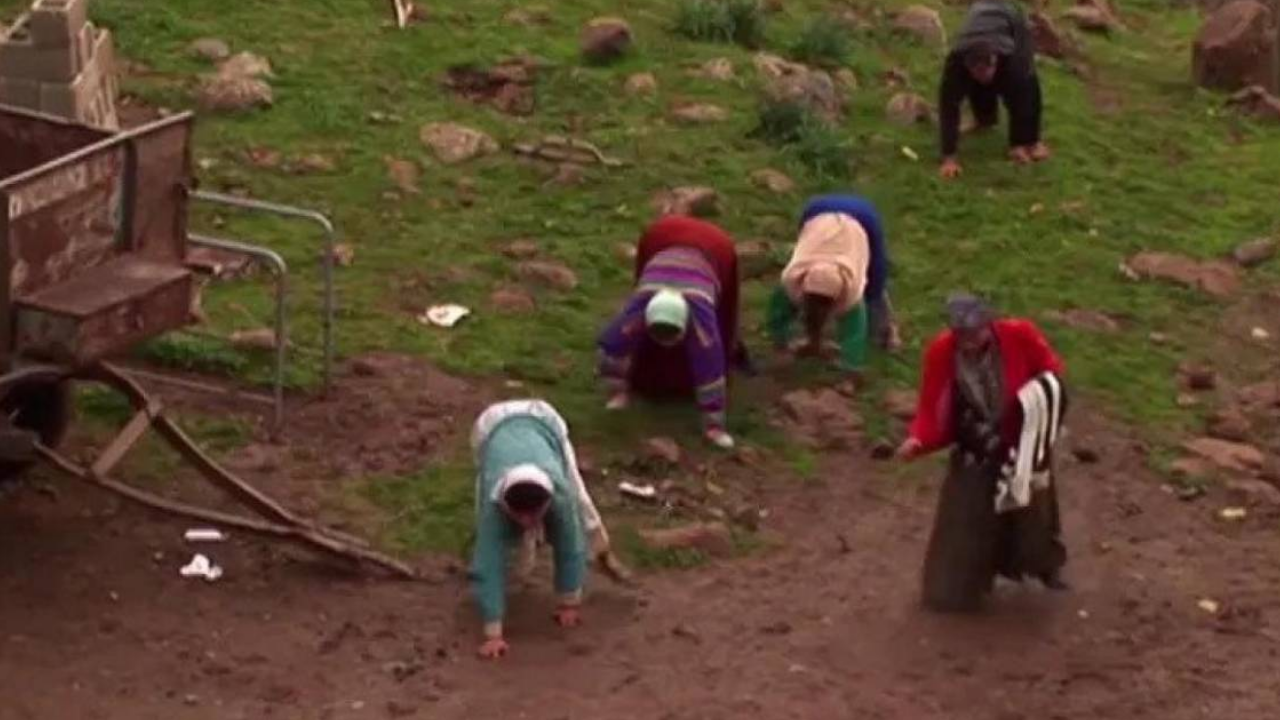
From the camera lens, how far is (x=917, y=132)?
589 inches

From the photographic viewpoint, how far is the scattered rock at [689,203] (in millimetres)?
13102

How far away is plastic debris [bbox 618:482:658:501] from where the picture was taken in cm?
1023

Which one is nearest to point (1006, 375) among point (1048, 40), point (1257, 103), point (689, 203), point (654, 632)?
point (654, 632)

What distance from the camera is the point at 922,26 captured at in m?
16.8

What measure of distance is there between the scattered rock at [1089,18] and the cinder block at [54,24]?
8.11 meters

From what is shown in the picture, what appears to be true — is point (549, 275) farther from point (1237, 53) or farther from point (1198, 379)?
point (1237, 53)

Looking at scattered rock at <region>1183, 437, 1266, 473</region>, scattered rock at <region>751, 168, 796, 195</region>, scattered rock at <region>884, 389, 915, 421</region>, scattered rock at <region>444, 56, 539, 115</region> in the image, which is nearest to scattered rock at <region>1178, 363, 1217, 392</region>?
scattered rock at <region>1183, 437, 1266, 473</region>

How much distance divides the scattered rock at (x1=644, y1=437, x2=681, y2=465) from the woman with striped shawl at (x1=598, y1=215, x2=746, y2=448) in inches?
8.7

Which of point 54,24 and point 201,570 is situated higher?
point 54,24

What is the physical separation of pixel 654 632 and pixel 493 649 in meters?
0.60

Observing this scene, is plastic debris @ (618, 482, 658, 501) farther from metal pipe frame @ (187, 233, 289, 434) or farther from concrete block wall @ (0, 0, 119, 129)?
concrete block wall @ (0, 0, 119, 129)

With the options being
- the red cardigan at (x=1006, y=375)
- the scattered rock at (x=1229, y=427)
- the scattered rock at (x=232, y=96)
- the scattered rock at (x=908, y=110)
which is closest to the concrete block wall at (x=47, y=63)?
the scattered rock at (x=232, y=96)

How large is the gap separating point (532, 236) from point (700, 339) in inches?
91.6

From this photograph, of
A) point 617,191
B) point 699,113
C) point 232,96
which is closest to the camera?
point 617,191
